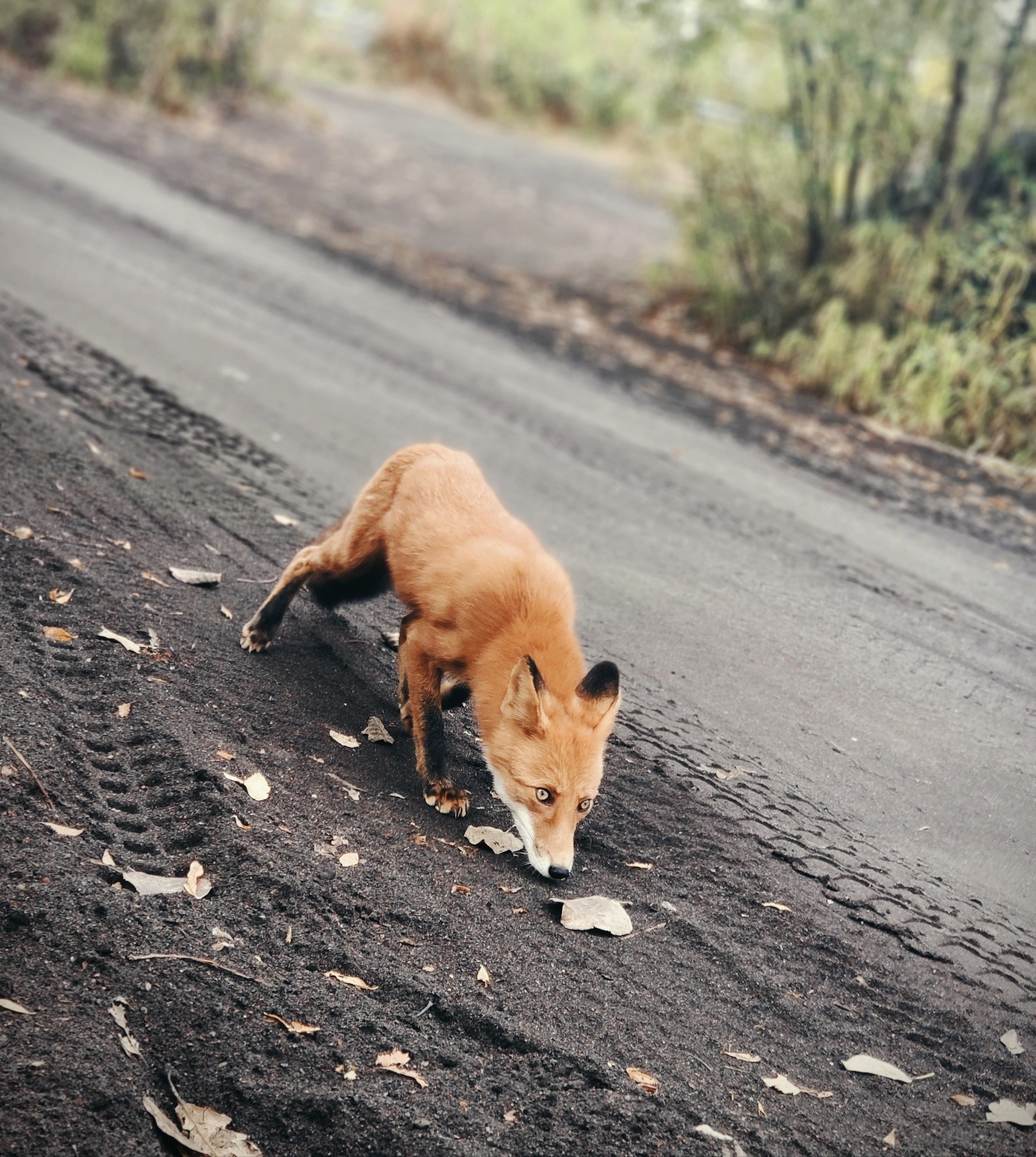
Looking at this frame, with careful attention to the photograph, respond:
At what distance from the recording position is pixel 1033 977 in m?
3.98

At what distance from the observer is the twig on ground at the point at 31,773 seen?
3.61 metres

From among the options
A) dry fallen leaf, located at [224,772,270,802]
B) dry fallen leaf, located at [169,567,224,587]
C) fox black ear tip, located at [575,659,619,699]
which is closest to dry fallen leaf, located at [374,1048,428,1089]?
dry fallen leaf, located at [224,772,270,802]

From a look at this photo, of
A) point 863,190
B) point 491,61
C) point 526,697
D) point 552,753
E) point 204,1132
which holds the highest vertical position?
point 491,61

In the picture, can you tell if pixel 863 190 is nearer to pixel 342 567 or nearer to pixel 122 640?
pixel 342 567

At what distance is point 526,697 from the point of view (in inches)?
147

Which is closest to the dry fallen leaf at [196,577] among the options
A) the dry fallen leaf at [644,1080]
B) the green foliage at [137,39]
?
the dry fallen leaf at [644,1080]

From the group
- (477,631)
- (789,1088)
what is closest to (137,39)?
(477,631)

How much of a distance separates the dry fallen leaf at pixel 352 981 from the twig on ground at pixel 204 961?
19 cm

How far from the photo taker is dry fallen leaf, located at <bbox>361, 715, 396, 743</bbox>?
4574 millimetres

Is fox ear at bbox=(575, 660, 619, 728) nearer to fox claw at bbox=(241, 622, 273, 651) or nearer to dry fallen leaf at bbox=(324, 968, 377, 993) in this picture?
dry fallen leaf at bbox=(324, 968, 377, 993)

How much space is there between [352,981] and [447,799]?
3.27ft

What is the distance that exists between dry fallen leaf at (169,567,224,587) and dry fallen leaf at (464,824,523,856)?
6.34ft

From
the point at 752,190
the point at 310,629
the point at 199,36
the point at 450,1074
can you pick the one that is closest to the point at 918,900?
the point at 450,1074

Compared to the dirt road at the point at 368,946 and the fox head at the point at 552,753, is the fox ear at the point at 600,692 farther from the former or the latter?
the dirt road at the point at 368,946
